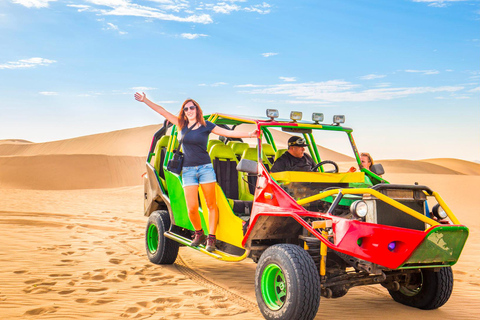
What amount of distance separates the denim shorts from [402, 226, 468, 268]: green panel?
2.78 metres

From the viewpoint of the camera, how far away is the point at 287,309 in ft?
15.9

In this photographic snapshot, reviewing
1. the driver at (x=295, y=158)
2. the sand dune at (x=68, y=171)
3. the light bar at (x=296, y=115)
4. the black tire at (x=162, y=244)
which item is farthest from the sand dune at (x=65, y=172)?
the light bar at (x=296, y=115)

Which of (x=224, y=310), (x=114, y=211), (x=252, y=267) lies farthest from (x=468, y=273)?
(x=114, y=211)

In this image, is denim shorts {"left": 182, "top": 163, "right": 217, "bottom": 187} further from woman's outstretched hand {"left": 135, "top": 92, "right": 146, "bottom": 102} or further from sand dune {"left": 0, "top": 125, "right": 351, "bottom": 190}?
sand dune {"left": 0, "top": 125, "right": 351, "bottom": 190}

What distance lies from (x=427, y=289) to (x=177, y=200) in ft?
12.2

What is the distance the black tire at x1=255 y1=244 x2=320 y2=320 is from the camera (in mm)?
4758

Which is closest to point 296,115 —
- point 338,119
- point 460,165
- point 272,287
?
point 338,119

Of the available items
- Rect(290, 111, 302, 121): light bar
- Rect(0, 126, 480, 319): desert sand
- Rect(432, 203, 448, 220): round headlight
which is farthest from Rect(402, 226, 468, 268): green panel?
Rect(290, 111, 302, 121): light bar

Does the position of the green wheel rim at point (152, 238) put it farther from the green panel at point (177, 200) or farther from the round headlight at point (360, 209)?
the round headlight at point (360, 209)

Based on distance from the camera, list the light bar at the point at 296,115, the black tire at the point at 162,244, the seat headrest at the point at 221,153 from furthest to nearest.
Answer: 1. the black tire at the point at 162,244
2. the seat headrest at the point at 221,153
3. the light bar at the point at 296,115

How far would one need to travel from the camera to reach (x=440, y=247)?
15.4 ft

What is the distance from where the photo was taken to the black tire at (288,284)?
476 cm

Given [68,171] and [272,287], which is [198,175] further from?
[68,171]

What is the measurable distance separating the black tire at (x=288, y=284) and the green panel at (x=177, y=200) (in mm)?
2080
